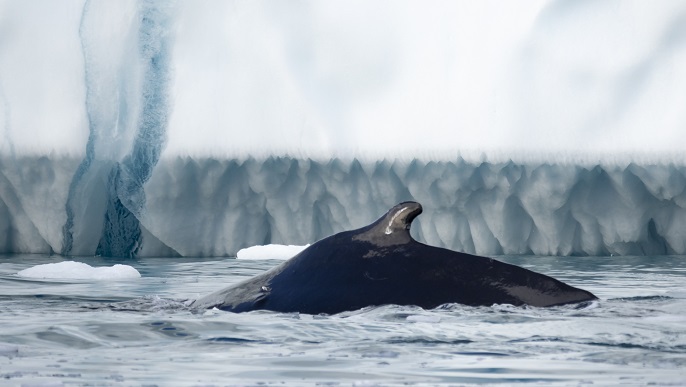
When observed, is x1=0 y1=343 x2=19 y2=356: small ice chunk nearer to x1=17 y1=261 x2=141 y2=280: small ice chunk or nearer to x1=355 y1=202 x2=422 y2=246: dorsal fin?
x1=355 y1=202 x2=422 y2=246: dorsal fin

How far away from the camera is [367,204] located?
14227 millimetres

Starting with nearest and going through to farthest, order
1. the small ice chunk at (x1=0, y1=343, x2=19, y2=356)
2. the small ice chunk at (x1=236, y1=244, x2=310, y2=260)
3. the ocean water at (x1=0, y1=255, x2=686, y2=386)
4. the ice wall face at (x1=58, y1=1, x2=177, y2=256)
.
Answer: the ocean water at (x1=0, y1=255, x2=686, y2=386) → the small ice chunk at (x1=0, y1=343, x2=19, y2=356) → the small ice chunk at (x1=236, y1=244, x2=310, y2=260) → the ice wall face at (x1=58, y1=1, x2=177, y2=256)

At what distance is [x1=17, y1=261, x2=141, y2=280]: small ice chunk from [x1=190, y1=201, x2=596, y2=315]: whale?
483 centimetres

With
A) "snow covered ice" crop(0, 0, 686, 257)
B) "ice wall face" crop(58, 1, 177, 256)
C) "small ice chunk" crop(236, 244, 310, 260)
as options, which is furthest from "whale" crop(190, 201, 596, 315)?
"ice wall face" crop(58, 1, 177, 256)

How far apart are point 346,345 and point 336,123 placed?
33.1 ft

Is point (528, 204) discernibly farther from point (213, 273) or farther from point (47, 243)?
point (47, 243)

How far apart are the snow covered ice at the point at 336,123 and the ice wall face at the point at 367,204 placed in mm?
24

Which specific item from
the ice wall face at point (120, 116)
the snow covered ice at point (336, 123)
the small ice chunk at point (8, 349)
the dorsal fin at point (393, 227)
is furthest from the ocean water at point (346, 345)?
the ice wall face at point (120, 116)

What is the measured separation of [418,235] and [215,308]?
30.7 feet

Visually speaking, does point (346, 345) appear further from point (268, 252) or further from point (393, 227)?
point (268, 252)

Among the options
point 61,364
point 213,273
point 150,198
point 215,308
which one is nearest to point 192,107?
point 150,198

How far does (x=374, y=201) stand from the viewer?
46.8 feet

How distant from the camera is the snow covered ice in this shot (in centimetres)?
1383

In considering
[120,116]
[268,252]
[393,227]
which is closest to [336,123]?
[268,252]
